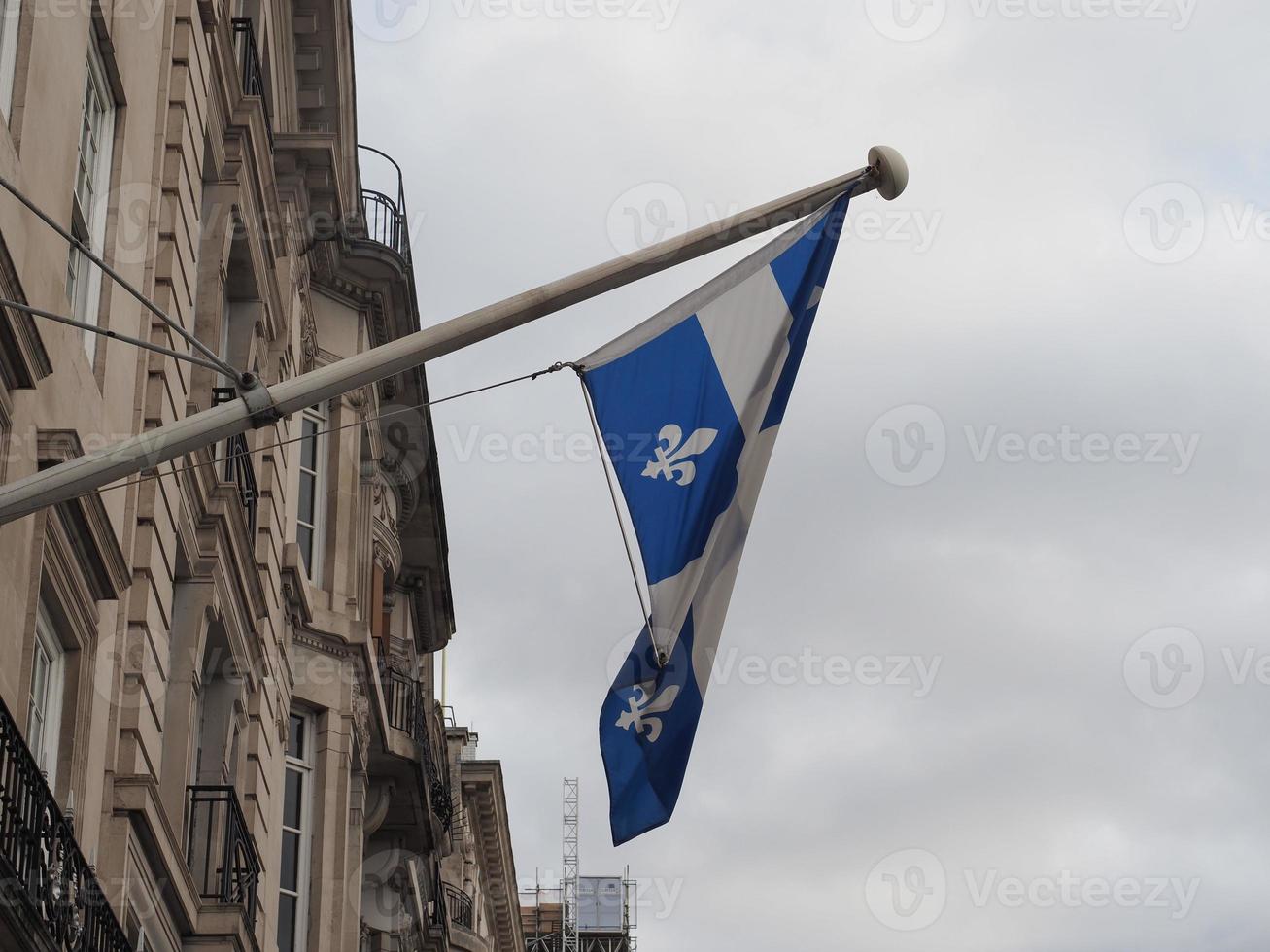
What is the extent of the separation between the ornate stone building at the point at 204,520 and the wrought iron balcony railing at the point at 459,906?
1236 cm

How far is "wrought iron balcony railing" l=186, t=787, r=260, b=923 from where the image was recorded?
1881cm

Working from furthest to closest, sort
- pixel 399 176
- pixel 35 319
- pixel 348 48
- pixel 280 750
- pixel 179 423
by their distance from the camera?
pixel 399 176
pixel 348 48
pixel 280 750
pixel 35 319
pixel 179 423

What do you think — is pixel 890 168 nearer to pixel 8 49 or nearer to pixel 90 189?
pixel 8 49

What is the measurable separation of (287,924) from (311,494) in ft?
18.6

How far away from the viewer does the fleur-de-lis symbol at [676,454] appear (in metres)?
12.5

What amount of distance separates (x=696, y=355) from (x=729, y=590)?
1.43 metres

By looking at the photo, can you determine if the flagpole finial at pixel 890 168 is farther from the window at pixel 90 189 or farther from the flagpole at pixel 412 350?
the window at pixel 90 189

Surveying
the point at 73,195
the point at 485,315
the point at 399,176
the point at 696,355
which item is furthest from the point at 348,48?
the point at 485,315

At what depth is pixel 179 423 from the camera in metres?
9.48

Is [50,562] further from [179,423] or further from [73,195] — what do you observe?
[179,423]

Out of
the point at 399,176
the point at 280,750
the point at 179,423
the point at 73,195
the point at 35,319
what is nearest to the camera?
the point at 179,423

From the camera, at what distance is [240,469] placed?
21141 mm

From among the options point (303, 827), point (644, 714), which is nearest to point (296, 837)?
point (303, 827)

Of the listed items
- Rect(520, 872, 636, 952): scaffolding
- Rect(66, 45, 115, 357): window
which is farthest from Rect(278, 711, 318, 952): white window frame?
Rect(520, 872, 636, 952): scaffolding
